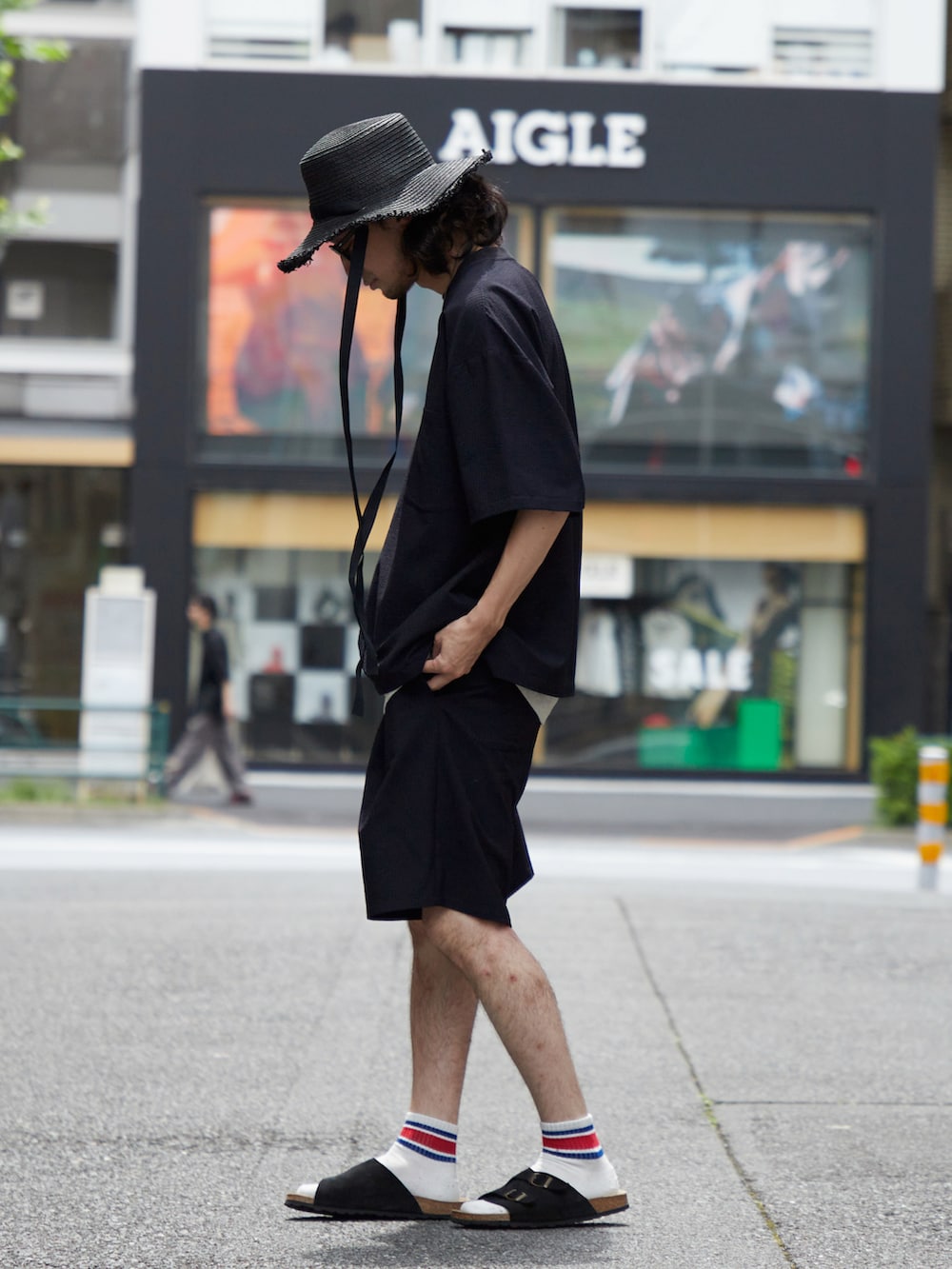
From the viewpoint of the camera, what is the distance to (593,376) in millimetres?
18844

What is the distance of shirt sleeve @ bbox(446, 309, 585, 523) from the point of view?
10.3ft

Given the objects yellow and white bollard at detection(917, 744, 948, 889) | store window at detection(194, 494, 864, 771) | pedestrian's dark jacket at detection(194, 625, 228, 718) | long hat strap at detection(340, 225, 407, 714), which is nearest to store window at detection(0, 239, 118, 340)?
store window at detection(194, 494, 864, 771)

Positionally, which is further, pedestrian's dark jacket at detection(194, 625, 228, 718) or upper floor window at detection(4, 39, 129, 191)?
upper floor window at detection(4, 39, 129, 191)

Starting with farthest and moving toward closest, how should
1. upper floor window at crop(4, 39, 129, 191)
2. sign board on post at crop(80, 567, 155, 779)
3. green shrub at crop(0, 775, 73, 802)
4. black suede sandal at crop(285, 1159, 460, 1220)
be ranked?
upper floor window at crop(4, 39, 129, 191), sign board on post at crop(80, 567, 155, 779), green shrub at crop(0, 775, 73, 802), black suede sandal at crop(285, 1159, 460, 1220)

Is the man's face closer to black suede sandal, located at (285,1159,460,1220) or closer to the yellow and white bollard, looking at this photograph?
black suede sandal, located at (285,1159,460,1220)

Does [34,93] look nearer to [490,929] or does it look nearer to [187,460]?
[187,460]

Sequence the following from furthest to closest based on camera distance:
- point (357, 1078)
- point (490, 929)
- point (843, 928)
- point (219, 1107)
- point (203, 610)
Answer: point (203, 610)
point (843, 928)
point (357, 1078)
point (219, 1107)
point (490, 929)

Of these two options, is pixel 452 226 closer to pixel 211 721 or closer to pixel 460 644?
pixel 460 644

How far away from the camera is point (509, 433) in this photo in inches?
123

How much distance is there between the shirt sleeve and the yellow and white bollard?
705 centimetres

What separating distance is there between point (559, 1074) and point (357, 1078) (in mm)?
1504

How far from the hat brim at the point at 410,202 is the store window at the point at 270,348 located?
50.6 feet

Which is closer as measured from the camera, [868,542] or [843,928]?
[843,928]

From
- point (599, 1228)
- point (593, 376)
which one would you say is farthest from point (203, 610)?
point (599, 1228)
